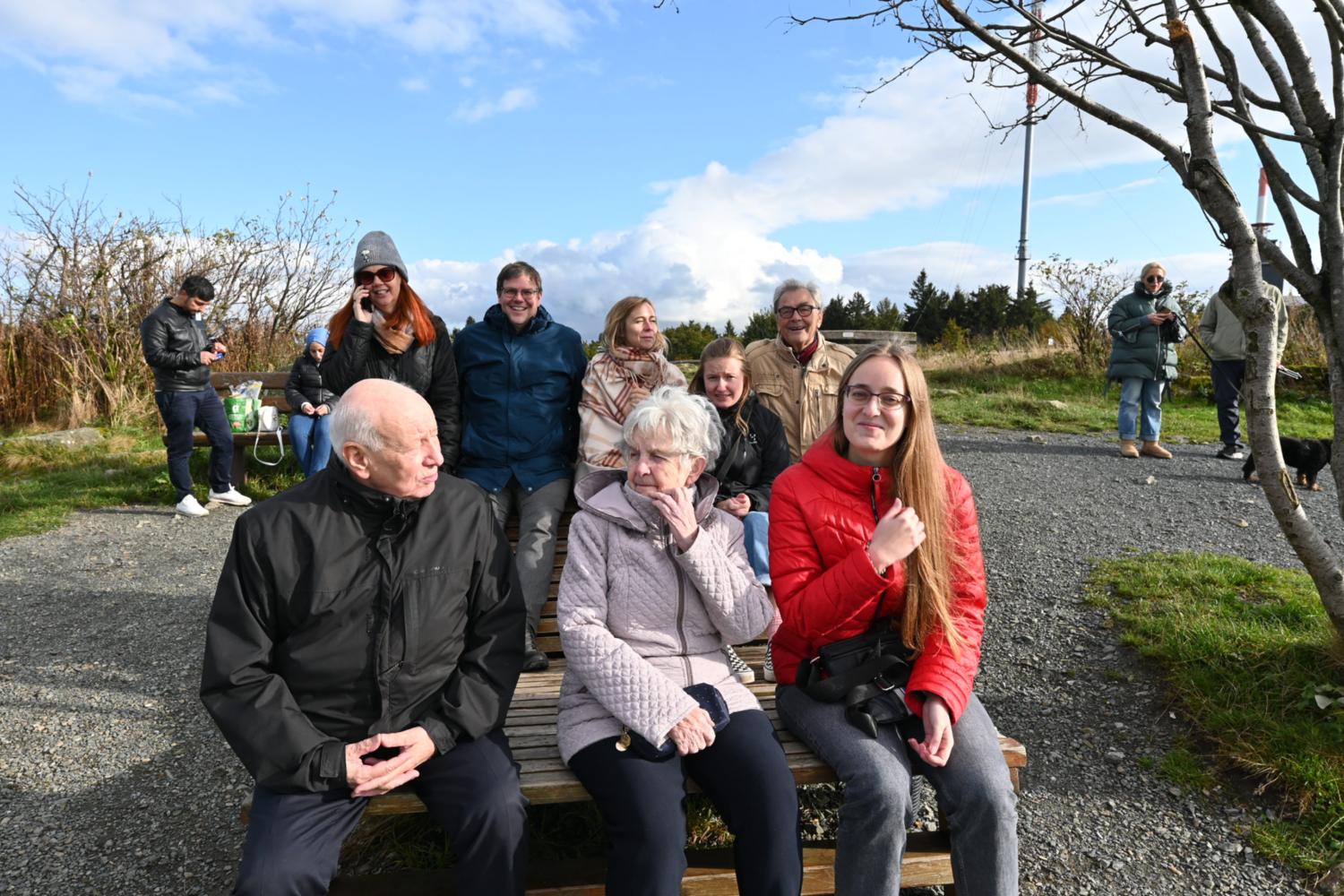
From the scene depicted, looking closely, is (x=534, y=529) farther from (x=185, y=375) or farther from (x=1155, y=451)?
(x=1155, y=451)

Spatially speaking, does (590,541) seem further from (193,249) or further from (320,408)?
(193,249)

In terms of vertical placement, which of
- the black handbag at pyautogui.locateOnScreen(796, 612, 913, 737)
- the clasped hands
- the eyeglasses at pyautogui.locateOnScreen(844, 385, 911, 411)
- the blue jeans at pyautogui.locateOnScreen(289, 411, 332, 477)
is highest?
the eyeglasses at pyautogui.locateOnScreen(844, 385, 911, 411)

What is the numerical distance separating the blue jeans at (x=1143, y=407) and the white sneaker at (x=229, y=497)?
888 centimetres

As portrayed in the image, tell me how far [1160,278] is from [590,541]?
8.54 m

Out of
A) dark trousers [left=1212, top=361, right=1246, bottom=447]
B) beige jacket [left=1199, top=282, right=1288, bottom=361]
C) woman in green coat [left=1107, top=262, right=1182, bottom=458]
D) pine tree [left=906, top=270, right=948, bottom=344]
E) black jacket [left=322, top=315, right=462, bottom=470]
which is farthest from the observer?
pine tree [left=906, top=270, right=948, bottom=344]

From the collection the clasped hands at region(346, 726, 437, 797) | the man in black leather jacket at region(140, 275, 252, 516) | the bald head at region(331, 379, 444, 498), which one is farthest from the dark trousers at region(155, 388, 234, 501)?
the clasped hands at region(346, 726, 437, 797)

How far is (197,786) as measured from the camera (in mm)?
3414

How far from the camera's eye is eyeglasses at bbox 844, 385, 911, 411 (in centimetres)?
265

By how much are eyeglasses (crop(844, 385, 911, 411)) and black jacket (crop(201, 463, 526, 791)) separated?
49.3 inches

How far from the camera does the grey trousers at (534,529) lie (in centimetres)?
377

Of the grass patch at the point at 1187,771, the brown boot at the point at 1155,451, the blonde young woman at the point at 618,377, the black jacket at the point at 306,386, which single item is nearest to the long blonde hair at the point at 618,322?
the blonde young woman at the point at 618,377

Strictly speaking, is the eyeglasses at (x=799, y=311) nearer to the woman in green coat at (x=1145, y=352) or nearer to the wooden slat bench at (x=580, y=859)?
the wooden slat bench at (x=580, y=859)

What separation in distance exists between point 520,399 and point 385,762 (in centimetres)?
220

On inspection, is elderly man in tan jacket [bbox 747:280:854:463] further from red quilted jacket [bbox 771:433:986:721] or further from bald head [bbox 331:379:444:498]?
bald head [bbox 331:379:444:498]
